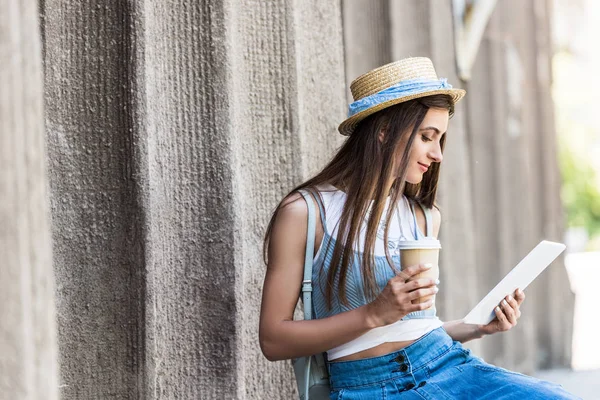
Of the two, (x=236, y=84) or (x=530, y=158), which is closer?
(x=236, y=84)

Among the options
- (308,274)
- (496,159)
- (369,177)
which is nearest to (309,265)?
(308,274)

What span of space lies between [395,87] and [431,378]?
83 cm

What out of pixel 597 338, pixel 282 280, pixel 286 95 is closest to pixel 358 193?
pixel 282 280

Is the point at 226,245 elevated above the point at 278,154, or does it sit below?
below

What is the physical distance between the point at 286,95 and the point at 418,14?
1.82 metres

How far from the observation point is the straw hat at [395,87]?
2.51m

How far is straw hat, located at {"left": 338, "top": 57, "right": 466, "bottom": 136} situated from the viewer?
2514mm

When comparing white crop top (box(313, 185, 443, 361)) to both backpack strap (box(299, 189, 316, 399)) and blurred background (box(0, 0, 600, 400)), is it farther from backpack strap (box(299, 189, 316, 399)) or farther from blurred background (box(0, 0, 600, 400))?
blurred background (box(0, 0, 600, 400))

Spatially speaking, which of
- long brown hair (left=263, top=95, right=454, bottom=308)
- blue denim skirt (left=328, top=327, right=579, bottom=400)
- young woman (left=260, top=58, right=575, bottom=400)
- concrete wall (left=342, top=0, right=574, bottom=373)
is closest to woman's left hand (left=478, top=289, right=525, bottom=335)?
young woman (left=260, top=58, right=575, bottom=400)

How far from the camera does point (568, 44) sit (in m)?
23.0

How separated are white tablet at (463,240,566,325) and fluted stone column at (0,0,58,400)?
54.1 inches

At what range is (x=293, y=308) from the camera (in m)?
2.40

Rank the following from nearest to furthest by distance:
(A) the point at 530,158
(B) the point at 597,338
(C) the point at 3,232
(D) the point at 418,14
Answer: (C) the point at 3,232 → (D) the point at 418,14 → (A) the point at 530,158 → (B) the point at 597,338

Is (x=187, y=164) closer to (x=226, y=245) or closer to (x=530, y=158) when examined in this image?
(x=226, y=245)
